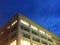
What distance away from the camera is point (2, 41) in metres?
61.6

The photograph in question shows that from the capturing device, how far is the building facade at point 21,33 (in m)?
51.5

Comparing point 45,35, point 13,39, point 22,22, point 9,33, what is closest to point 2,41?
point 9,33

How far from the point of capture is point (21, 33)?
5197 centimetres

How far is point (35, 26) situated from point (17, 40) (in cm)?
1803

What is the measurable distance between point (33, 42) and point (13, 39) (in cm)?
1095

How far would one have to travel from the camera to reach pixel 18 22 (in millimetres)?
53250

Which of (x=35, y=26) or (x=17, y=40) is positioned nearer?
(x=17, y=40)

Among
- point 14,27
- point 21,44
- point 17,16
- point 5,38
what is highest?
point 17,16

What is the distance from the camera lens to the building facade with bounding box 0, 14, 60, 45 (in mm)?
51525

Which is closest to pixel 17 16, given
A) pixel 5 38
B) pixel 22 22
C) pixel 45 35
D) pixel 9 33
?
pixel 22 22

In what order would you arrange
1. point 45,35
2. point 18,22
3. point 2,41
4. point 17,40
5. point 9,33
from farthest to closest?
point 45,35
point 2,41
point 9,33
point 18,22
point 17,40

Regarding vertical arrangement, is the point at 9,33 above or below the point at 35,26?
below

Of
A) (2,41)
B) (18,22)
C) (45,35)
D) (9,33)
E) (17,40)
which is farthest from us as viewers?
(45,35)

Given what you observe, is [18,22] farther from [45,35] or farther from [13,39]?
[45,35]
